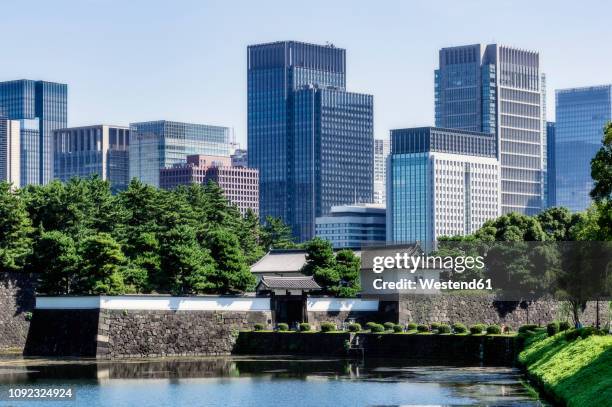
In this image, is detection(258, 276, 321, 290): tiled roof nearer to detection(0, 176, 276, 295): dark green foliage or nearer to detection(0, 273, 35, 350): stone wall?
detection(0, 176, 276, 295): dark green foliage

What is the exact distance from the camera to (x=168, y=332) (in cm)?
8681

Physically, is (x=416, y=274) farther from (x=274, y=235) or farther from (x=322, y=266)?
(x=274, y=235)

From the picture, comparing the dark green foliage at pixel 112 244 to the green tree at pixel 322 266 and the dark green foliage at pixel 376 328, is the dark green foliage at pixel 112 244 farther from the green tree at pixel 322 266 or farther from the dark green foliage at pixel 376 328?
the dark green foliage at pixel 376 328

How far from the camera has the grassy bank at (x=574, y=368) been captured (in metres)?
44.4

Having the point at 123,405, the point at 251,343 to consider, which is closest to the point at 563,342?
the point at 123,405

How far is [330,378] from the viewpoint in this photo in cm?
6650

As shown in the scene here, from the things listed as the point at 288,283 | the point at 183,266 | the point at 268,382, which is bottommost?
the point at 268,382

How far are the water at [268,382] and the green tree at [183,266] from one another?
1127 centimetres

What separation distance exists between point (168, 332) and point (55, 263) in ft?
36.2

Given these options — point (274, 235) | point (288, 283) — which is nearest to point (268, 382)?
point (288, 283)

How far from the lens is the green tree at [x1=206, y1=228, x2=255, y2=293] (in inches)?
3696

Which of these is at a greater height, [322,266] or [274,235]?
[274,235]

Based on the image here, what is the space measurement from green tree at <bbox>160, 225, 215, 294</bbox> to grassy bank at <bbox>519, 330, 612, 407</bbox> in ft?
101

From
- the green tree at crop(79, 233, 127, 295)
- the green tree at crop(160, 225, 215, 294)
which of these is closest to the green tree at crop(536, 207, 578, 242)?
the green tree at crop(160, 225, 215, 294)
